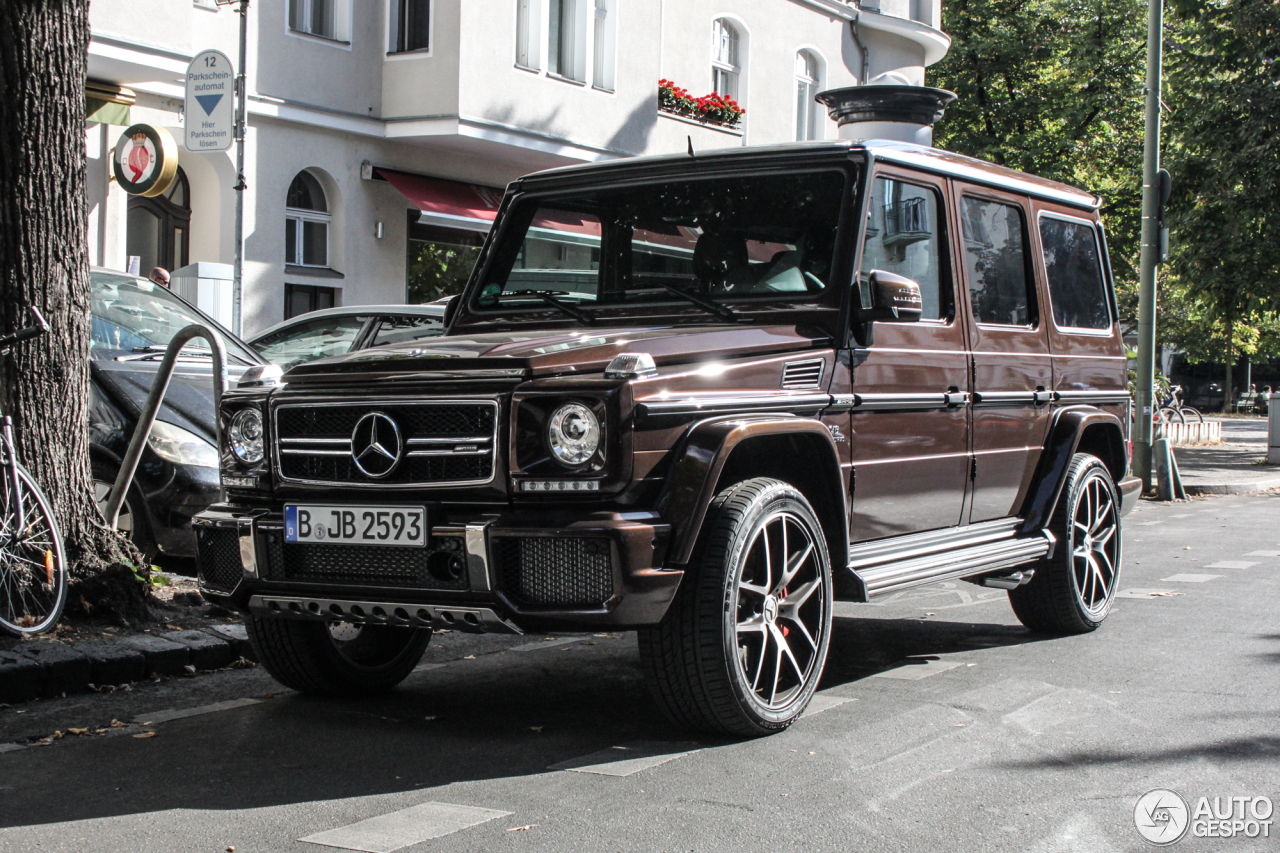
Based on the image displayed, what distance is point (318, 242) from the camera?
1922 cm

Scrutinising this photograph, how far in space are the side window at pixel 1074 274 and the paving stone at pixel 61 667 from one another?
4.72 meters

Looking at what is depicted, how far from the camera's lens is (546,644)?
23.3ft

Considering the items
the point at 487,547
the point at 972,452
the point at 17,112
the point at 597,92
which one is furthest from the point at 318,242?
the point at 487,547

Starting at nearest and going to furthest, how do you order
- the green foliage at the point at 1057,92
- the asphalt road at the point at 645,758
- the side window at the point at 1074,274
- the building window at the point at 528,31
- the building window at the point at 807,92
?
the asphalt road at the point at 645,758, the side window at the point at 1074,274, the building window at the point at 528,31, the building window at the point at 807,92, the green foliage at the point at 1057,92

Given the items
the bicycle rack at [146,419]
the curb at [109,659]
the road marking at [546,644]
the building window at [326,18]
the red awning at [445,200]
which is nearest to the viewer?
the curb at [109,659]

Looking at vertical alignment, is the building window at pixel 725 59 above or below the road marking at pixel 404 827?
above

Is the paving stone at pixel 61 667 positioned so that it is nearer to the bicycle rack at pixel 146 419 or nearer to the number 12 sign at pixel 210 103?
the bicycle rack at pixel 146 419

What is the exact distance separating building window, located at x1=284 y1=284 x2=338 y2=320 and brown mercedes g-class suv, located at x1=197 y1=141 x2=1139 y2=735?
1285cm

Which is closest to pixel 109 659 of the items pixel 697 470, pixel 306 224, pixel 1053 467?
pixel 697 470

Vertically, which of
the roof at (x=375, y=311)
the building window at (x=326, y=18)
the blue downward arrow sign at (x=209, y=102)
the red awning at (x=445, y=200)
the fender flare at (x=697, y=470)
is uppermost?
the building window at (x=326, y=18)

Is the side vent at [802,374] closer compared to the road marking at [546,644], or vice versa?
the side vent at [802,374]

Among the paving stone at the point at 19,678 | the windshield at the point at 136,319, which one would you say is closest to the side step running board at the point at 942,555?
the paving stone at the point at 19,678

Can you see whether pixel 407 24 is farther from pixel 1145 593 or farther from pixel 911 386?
pixel 911 386

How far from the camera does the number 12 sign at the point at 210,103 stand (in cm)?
1073
